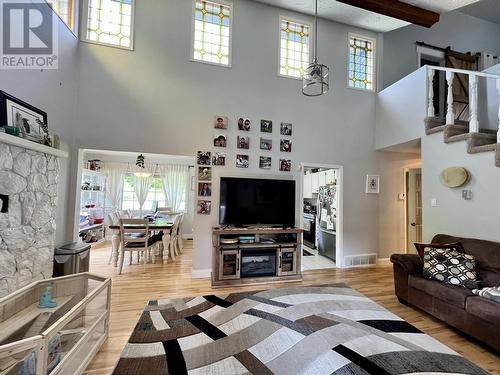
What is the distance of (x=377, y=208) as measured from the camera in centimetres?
481

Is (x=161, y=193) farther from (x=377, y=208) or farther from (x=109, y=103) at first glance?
(x=377, y=208)

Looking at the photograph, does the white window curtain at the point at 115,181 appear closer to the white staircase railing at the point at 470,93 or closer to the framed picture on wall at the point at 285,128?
the framed picture on wall at the point at 285,128

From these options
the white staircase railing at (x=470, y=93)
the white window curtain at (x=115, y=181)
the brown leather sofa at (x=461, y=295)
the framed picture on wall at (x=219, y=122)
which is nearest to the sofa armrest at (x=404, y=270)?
the brown leather sofa at (x=461, y=295)

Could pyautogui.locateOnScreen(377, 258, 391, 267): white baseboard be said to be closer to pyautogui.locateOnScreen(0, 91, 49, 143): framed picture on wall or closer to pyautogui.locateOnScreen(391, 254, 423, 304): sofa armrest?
pyautogui.locateOnScreen(391, 254, 423, 304): sofa armrest

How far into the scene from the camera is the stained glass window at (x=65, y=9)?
310 centimetres

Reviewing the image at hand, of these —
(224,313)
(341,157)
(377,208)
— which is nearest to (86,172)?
(224,313)

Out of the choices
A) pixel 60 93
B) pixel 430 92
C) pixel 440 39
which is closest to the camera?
pixel 60 93

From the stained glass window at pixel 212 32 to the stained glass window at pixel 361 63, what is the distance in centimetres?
258

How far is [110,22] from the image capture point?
12.4ft

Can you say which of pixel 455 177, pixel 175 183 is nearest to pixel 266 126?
pixel 455 177

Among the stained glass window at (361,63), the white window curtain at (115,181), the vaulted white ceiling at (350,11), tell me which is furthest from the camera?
the white window curtain at (115,181)

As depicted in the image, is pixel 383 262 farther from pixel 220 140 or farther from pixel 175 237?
pixel 175 237

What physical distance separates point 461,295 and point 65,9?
603cm

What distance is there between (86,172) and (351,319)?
636cm
